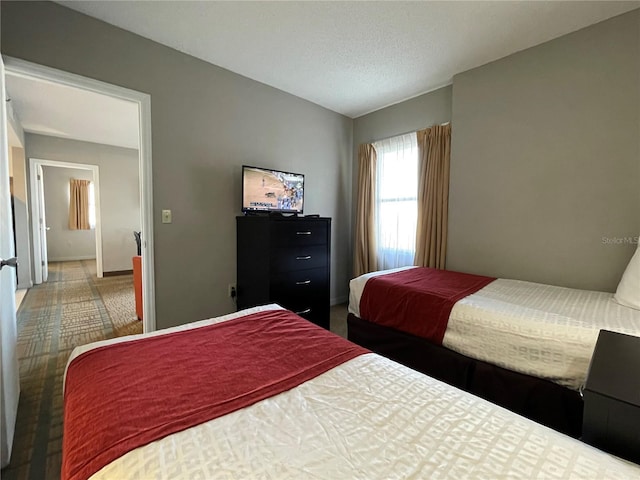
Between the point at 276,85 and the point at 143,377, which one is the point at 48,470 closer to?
the point at 143,377

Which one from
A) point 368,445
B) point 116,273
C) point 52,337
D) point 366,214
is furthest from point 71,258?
point 368,445

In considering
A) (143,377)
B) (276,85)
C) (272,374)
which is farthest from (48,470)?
(276,85)

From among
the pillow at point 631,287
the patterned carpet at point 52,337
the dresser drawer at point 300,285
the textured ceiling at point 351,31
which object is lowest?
the patterned carpet at point 52,337

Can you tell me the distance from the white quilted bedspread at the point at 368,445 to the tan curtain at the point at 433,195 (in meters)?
2.23

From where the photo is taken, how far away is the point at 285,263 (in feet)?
7.83

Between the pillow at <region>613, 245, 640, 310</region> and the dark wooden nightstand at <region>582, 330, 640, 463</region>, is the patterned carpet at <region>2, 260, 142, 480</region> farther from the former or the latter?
the pillow at <region>613, 245, 640, 310</region>

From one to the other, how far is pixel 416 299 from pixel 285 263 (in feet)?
3.58

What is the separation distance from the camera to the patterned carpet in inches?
55.2

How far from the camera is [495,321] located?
1522mm

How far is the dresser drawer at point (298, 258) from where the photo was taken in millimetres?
2328

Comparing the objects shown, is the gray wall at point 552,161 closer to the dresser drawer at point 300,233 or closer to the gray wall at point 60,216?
the dresser drawer at point 300,233

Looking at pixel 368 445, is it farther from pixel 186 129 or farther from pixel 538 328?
pixel 186 129

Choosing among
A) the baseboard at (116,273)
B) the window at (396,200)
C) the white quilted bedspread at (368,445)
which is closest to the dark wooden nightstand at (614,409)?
the white quilted bedspread at (368,445)

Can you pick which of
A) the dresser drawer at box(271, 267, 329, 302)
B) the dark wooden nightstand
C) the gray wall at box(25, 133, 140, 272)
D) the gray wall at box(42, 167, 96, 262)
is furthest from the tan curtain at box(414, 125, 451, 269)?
the gray wall at box(42, 167, 96, 262)
